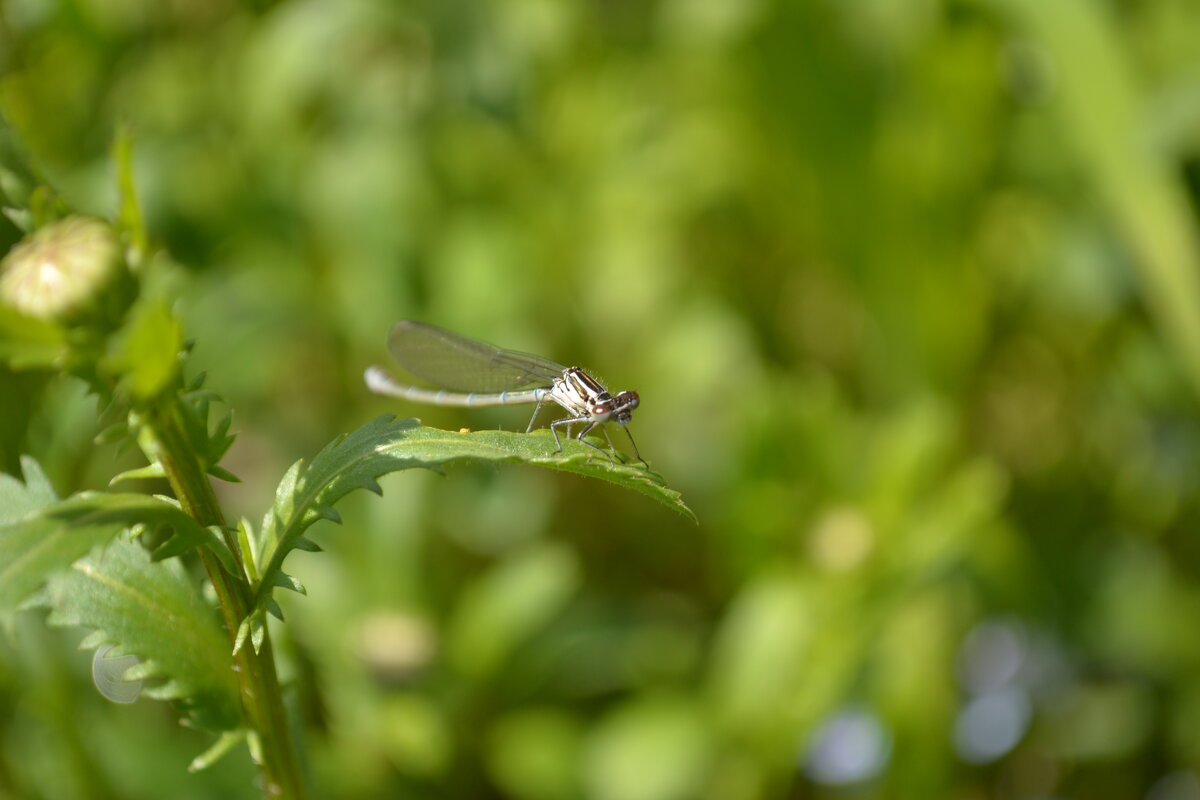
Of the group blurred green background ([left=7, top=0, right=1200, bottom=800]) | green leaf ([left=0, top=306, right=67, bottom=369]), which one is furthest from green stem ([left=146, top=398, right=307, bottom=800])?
blurred green background ([left=7, top=0, right=1200, bottom=800])

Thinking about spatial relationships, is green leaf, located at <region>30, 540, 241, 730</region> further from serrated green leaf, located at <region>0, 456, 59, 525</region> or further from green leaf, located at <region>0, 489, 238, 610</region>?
green leaf, located at <region>0, 489, 238, 610</region>

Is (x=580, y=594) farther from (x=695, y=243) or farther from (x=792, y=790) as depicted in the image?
(x=695, y=243)

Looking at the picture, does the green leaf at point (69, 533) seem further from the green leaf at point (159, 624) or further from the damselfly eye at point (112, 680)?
the damselfly eye at point (112, 680)

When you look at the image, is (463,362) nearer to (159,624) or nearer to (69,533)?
(159,624)

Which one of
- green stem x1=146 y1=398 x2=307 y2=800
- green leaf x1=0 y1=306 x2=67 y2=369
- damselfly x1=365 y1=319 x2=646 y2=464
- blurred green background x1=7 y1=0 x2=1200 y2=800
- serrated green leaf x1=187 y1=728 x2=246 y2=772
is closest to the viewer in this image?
green leaf x1=0 y1=306 x2=67 y2=369

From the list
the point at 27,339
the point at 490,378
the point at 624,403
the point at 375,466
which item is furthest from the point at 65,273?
the point at 490,378

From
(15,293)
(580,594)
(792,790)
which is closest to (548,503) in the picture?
(580,594)
